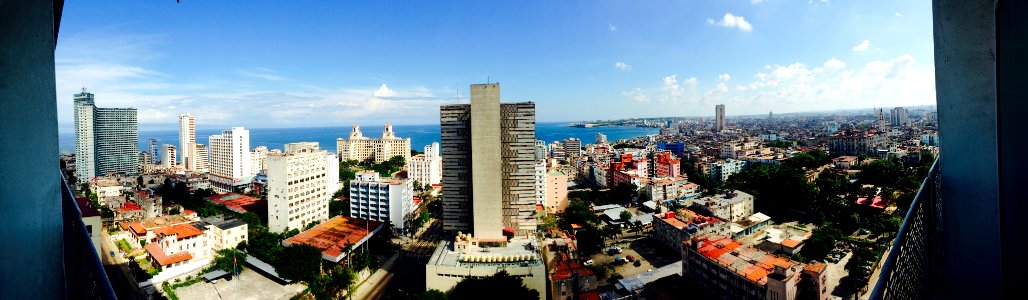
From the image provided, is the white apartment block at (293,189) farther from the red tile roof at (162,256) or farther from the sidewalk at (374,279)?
the sidewalk at (374,279)

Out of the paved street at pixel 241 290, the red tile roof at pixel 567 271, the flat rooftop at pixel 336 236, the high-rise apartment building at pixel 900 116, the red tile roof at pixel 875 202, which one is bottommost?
the paved street at pixel 241 290

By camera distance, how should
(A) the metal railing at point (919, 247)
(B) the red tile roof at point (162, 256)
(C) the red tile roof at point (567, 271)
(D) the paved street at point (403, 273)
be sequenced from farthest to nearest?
(D) the paved street at point (403, 273) < (B) the red tile roof at point (162, 256) < (C) the red tile roof at point (567, 271) < (A) the metal railing at point (919, 247)

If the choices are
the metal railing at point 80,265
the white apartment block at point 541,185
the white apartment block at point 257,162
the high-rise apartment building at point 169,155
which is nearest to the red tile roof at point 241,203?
the white apartment block at point 257,162

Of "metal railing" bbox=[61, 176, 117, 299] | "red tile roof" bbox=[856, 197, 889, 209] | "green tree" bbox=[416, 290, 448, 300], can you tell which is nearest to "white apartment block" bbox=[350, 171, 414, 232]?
"green tree" bbox=[416, 290, 448, 300]

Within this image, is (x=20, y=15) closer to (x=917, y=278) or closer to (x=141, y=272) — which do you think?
(x=917, y=278)

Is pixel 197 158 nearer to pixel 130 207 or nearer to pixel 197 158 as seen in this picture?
pixel 197 158

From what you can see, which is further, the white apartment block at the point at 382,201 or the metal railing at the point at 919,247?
the white apartment block at the point at 382,201

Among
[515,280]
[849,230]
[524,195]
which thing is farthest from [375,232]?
[849,230]
